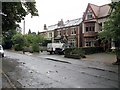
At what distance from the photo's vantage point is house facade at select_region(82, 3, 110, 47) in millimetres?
48031

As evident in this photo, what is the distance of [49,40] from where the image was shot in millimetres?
66500

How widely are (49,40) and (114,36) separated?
152ft

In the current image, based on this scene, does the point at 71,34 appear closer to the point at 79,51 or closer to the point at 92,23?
the point at 92,23

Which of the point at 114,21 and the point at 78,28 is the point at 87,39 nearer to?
the point at 78,28

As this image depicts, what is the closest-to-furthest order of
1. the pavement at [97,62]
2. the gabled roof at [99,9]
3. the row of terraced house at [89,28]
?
1. the pavement at [97,62]
2. the row of terraced house at [89,28]
3. the gabled roof at [99,9]

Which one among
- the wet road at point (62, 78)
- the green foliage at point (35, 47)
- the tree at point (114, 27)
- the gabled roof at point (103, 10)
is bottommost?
the wet road at point (62, 78)

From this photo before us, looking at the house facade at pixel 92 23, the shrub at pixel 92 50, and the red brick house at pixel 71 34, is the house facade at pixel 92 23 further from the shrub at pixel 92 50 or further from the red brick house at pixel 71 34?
the shrub at pixel 92 50

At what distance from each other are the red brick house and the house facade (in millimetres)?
3313

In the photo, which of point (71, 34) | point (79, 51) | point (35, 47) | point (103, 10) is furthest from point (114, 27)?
point (71, 34)

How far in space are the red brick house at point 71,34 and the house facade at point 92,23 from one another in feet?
10.9

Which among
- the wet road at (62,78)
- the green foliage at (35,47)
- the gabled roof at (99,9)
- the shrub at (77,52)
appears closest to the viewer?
the wet road at (62,78)

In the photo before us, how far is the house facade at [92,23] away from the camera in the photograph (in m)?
48.0

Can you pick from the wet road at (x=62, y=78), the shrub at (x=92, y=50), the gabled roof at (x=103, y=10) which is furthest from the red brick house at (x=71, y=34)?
the wet road at (x=62, y=78)

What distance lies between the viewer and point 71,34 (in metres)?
56.9
